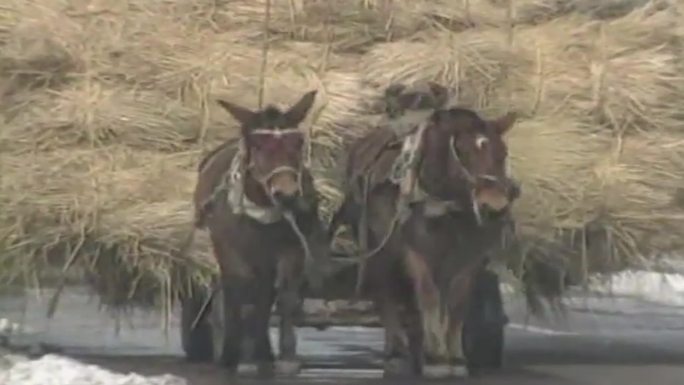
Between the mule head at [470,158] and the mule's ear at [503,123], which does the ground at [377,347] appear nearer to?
the mule head at [470,158]

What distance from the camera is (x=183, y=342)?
988cm

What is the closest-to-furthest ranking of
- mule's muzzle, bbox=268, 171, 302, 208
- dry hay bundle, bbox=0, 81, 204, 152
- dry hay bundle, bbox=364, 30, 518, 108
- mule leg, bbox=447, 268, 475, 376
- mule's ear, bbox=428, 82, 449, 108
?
mule's muzzle, bbox=268, 171, 302, 208 → mule's ear, bbox=428, 82, 449, 108 → mule leg, bbox=447, 268, 475, 376 → dry hay bundle, bbox=0, 81, 204, 152 → dry hay bundle, bbox=364, 30, 518, 108

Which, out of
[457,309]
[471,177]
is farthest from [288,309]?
[471,177]

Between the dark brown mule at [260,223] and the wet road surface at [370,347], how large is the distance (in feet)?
0.98

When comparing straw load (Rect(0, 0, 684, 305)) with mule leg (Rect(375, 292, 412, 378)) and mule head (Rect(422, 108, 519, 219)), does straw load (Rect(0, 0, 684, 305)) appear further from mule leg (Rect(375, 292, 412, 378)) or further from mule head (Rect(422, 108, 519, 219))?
mule head (Rect(422, 108, 519, 219))

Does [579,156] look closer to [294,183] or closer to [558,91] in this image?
[558,91]

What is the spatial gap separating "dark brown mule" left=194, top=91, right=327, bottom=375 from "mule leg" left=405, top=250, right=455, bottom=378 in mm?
468

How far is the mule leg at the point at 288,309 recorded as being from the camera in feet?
25.8

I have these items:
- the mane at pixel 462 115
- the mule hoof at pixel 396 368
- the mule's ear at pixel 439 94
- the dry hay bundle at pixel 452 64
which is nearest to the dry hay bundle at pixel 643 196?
the dry hay bundle at pixel 452 64

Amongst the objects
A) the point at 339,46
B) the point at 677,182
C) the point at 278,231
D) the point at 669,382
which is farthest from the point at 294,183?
the point at 669,382

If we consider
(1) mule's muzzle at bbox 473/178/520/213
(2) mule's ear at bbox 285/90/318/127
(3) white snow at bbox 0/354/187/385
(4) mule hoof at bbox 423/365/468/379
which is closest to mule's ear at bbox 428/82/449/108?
(1) mule's muzzle at bbox 473/178/520/213

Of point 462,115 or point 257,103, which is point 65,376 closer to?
point 257,103

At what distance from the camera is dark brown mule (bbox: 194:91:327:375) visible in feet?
24.4

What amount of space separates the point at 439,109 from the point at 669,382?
2.48m
